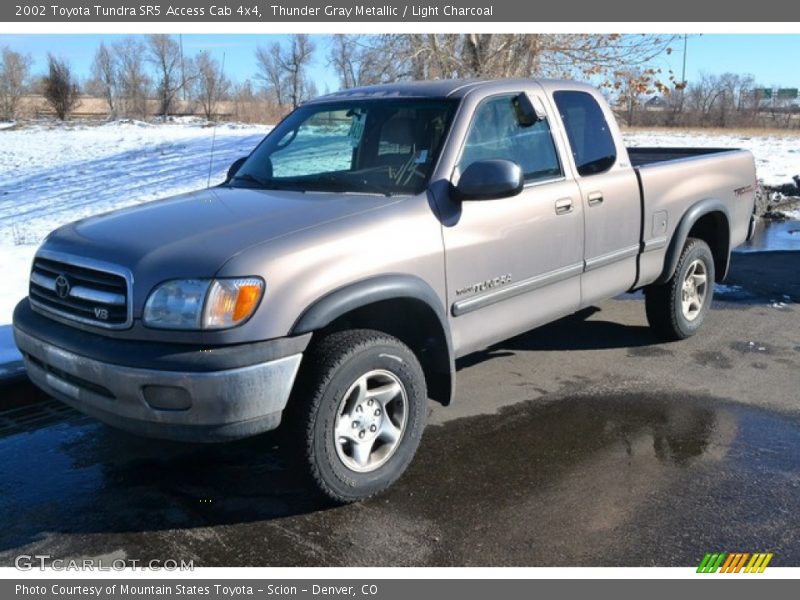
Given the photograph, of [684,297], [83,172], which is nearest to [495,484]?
[684,297]

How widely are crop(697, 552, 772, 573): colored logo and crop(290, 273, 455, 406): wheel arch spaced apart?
1.50 metres

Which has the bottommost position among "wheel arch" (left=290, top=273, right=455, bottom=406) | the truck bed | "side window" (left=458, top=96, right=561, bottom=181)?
"wheel arch" (left=290, top=273, right=455, bottom=406)

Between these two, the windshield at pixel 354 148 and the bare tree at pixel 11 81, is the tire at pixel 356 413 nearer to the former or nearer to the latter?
the windshield at pixel 354 148

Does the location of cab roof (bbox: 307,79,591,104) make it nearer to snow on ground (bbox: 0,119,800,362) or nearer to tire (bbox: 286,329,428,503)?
tire (bbox: 286,329,428,503)

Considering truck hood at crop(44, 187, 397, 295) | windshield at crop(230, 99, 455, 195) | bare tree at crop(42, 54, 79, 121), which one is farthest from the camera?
bare tree at crop(42, 54, 79, 121)

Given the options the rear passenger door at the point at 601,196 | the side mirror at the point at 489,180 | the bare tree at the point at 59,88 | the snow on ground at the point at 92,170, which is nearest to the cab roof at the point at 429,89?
the rear passenger door at the point at 601,196

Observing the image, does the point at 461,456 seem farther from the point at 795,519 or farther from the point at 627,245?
the point at 627,245

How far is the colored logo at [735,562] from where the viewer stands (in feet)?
10.2

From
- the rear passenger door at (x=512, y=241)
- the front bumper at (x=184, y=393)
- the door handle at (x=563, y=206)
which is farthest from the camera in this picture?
the door handle at (x=563, y=206)

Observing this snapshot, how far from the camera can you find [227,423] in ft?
10.3

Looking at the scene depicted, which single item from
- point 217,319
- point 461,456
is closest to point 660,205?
point 461,456

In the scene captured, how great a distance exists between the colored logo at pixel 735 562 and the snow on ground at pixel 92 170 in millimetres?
4973

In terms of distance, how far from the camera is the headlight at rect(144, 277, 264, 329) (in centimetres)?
313

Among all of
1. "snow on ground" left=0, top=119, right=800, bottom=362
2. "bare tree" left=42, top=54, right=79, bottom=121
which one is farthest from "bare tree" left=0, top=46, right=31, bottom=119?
"snow on ground" left=0, top=119, right=800, bottom=362
